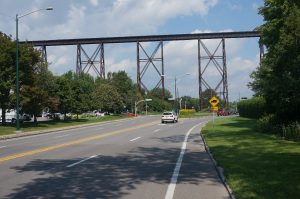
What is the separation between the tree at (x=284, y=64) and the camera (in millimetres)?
29295

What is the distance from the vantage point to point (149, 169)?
1491 cm

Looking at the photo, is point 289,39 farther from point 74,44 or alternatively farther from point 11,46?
point 74,44

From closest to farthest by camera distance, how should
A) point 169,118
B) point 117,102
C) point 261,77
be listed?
point 261,77 → point 169,118 → point 117,102

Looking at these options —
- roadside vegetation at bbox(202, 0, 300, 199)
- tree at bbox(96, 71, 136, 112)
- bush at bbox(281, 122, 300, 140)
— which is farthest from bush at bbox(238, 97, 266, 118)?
tree at bbox(96, 71, 136, 112)

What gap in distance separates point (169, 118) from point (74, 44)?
4508cm

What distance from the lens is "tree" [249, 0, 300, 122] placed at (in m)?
29.3

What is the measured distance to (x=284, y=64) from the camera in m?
31.1

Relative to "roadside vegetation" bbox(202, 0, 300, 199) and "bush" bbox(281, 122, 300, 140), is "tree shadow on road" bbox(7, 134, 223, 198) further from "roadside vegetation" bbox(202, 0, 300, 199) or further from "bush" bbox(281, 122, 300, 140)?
"bush" bbox(281, 122, 300, 140)

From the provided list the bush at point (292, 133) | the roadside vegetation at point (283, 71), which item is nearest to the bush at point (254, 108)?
the roadside vegetation at point (283, 71)

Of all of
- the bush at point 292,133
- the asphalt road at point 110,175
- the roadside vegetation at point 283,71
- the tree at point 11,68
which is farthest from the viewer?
the tree at point 11,68

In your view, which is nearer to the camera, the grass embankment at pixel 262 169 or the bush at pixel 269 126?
the grass embankment at pixel 262 169

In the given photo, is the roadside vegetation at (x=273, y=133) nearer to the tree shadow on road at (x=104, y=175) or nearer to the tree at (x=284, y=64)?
the tree at (x=284, y=64)

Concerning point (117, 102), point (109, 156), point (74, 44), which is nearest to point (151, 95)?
point (117, 102)

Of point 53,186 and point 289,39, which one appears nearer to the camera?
point 53,186
